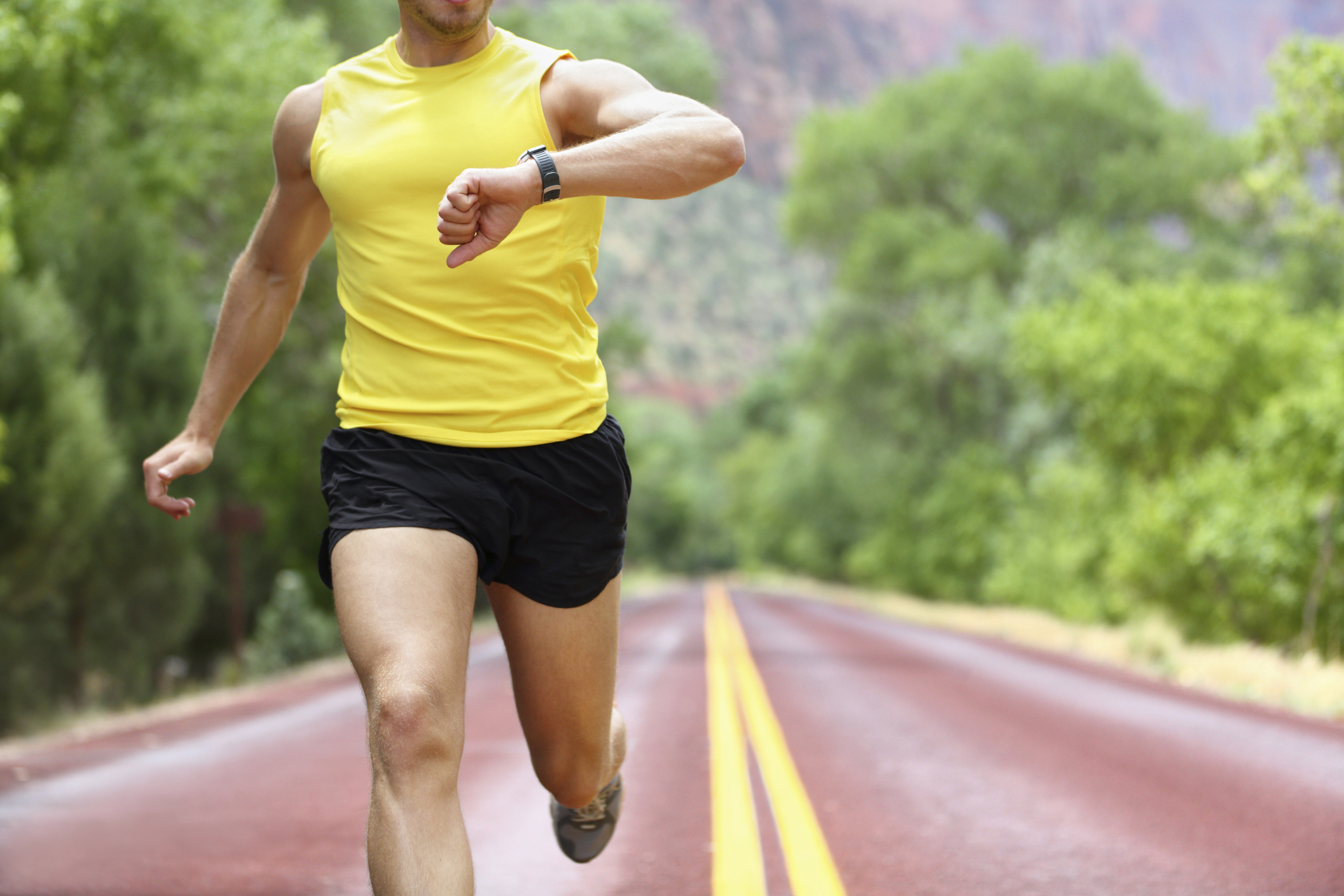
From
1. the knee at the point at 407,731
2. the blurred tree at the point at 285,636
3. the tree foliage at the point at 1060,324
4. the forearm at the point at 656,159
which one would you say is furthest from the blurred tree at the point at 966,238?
the knee at the point at 407,731

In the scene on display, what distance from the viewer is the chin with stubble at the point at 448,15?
2734 mm

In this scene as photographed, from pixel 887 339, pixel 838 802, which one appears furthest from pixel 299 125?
pixel 887 339

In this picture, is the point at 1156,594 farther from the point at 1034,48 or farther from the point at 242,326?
the point at 1034,48

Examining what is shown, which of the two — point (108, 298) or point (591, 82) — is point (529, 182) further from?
point (108, 298)

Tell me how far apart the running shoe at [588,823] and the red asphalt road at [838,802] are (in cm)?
60

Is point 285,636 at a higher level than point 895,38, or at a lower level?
lower

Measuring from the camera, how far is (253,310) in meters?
3.25

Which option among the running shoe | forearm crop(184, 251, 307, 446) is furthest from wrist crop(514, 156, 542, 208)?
the running shoe

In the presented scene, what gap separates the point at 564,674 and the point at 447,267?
2.96ft

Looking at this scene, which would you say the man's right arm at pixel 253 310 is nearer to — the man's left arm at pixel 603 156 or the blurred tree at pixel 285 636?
the man's left arm at pixel 603 156

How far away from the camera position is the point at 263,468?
22.1m

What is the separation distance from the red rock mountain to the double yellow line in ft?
509

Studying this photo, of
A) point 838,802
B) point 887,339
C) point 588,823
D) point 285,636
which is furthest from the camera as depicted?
point 887,339

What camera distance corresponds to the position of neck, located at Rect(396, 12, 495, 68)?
9.27ft
